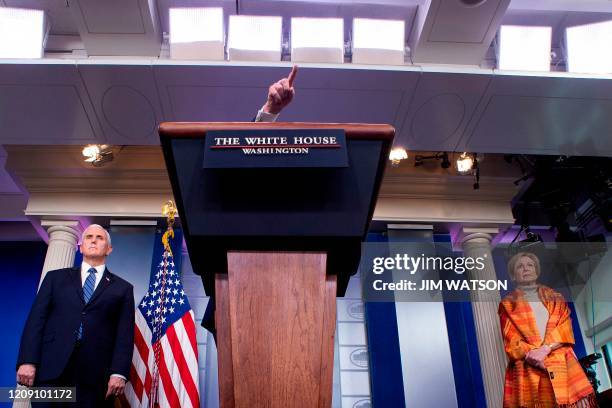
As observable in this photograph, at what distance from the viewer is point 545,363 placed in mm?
2812

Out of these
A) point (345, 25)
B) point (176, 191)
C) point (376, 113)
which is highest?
point (345, 25)

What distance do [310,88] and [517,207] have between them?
7.43ft

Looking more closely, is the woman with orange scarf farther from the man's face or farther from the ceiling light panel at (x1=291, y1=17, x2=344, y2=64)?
the man's face

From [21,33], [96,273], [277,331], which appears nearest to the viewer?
[277,331]

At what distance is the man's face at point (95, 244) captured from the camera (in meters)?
2.64

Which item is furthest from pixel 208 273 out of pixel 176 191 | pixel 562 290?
pixel 562 290

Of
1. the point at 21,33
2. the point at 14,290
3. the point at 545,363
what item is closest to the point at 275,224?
the point at 545,363

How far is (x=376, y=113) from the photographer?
3.45m

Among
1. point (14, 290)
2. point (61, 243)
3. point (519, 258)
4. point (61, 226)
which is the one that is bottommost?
point (519, 258)

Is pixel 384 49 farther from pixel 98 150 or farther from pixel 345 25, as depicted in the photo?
pixel 98 150

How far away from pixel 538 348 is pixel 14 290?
3.76 meters

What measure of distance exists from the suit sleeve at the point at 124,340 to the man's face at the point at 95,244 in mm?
242
